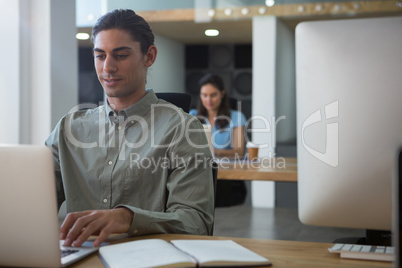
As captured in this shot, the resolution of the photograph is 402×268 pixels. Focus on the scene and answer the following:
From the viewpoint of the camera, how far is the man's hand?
1161 millimetres

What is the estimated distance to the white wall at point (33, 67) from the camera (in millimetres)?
2762

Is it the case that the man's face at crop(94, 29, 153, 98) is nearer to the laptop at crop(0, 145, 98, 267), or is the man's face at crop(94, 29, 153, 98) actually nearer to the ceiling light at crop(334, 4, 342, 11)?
the laptop at crop(0, 145, 98, 267)

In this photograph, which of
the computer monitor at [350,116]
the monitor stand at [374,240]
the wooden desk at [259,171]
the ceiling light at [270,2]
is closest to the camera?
the computer monitor at [350,116]

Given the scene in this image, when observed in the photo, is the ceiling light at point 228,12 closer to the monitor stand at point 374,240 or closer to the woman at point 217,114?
the woman at point 217,114

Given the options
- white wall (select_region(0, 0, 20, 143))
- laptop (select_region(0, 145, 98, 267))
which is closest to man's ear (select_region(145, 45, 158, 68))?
laptop (select_region(0, 145, 98, 267))

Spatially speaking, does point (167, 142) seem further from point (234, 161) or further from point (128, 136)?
point (234, 161)

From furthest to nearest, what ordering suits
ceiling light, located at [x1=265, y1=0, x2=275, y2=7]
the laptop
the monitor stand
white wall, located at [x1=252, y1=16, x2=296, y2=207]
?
1. white wall, located at [x1=252, y1=16, x2=296, y2=207]
2. ceiling light, located at [x1=265, y1=0, x2=275, y2=7]
3. the monitor stand
4. the laptop

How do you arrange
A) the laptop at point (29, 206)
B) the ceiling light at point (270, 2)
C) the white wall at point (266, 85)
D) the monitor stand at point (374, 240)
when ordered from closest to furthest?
the laptop at point (29, 206)
the monitor stand at point (374, 240)
the ceiling light at point (270, 2)
the white wall at point (266, 85)

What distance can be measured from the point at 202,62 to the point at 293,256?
321 inches

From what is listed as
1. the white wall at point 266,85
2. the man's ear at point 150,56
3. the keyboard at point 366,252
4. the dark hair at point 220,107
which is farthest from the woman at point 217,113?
the keyboard at point 366,252

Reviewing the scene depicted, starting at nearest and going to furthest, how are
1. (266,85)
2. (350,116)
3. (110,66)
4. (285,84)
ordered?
(350,116) < (110,66) < (266,85) < (285,84)

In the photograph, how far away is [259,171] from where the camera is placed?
2.77m

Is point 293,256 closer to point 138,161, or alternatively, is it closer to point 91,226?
point 91,226

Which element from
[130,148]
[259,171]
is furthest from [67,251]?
[259,171]
